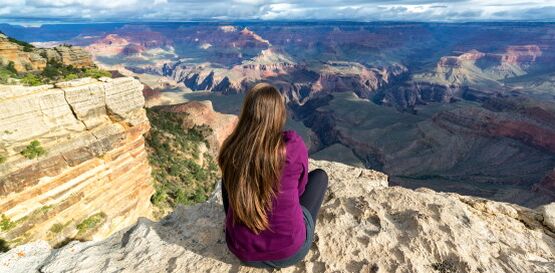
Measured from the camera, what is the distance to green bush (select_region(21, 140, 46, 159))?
9461mm

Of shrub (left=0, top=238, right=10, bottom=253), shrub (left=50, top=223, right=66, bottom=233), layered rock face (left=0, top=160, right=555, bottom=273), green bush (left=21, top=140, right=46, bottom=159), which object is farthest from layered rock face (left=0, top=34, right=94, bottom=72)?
layered rock face (left=0, top=160, right=555, bottom=273)

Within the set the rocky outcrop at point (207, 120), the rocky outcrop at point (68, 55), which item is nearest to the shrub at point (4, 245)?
the rocky outcrop at point (68, 55)

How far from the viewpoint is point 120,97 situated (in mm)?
11883

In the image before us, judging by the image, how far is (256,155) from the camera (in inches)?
138

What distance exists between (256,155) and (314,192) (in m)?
1.40

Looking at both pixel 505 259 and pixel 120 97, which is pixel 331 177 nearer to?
pixel 505 259

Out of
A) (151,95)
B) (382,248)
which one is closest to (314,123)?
(151,95)

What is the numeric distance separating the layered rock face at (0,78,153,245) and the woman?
8136 mm

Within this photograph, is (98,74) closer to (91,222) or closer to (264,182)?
(91,222)

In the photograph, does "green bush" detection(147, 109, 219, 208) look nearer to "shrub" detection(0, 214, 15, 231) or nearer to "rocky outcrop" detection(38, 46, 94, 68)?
"shrub" detection(0, 214, 15, 231)

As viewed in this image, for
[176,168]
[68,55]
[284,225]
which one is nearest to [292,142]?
[284,225]

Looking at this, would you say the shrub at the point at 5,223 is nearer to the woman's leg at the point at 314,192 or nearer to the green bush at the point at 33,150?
the green bush at the point at 33,150

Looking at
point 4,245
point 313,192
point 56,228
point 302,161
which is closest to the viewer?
point 302,161

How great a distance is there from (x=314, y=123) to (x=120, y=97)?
89.6 meters
